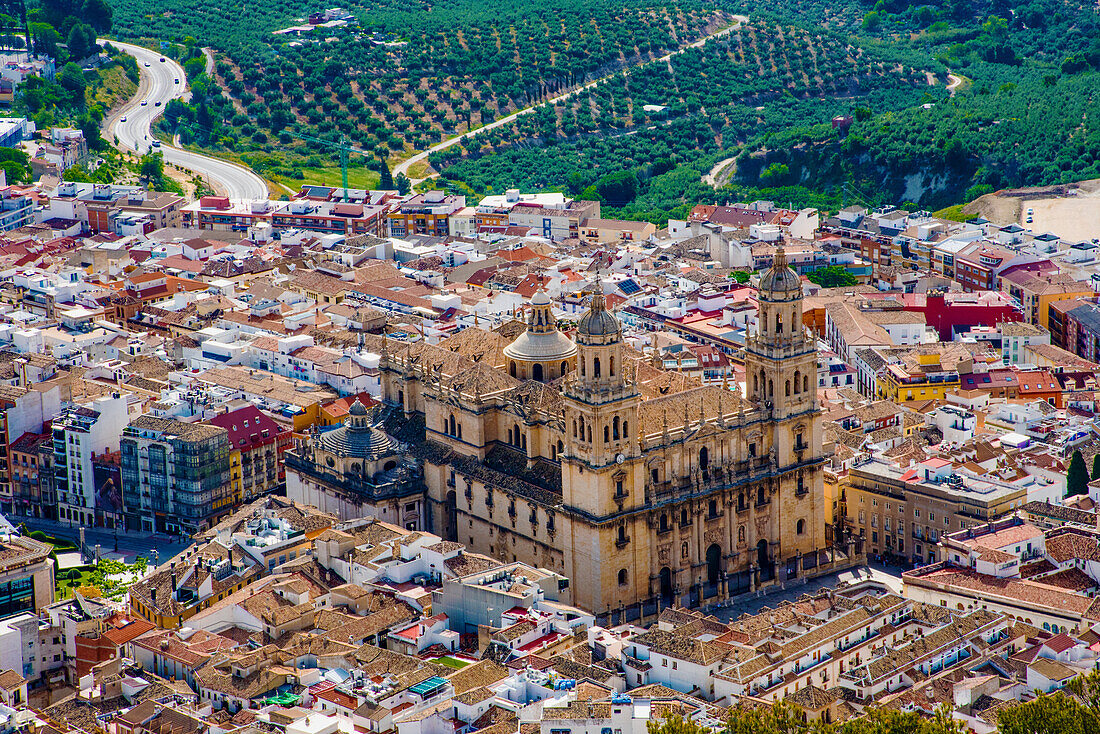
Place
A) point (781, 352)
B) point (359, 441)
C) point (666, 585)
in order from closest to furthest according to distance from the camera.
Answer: point (666, 585) < point (781, 352) < point (359, 441)

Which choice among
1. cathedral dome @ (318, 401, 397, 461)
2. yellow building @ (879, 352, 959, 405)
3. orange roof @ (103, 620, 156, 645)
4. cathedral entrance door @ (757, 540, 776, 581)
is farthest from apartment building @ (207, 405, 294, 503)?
yellow building @ (879, 352, 959, 405)

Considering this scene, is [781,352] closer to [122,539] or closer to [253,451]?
[253,451]

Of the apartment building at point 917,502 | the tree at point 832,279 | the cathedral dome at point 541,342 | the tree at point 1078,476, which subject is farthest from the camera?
the tree at point 832,279

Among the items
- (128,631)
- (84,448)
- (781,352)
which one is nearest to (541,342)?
(781,352)

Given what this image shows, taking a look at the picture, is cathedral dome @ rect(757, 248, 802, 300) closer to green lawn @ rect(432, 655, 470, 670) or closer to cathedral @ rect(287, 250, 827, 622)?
cathedral @ rect(287, 250, 827, 622)

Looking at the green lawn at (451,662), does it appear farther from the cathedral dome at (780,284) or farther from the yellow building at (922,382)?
the yellow building at (922,382)

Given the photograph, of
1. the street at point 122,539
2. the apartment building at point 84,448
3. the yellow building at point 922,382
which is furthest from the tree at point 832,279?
the street at point 122,539

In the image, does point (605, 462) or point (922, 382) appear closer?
point (605, 462)
